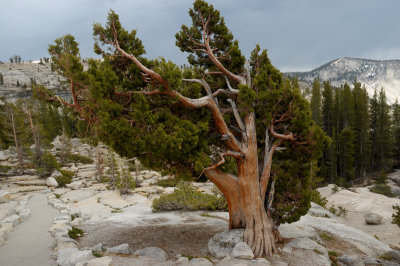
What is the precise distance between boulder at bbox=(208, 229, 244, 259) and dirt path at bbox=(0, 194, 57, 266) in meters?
4.40

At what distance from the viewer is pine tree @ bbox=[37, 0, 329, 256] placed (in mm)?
6164

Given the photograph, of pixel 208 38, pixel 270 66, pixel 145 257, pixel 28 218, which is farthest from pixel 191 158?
pixel 28 218

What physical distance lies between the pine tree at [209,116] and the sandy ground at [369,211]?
8914 mm

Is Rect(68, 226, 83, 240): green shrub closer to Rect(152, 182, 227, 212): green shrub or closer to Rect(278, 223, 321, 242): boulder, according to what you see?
Rect(152, 182, 227, 212): green shrub

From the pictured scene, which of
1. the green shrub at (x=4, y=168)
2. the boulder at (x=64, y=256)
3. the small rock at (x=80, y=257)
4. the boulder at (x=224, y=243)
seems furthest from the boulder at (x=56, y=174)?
the boulder at (x=224, y=243)

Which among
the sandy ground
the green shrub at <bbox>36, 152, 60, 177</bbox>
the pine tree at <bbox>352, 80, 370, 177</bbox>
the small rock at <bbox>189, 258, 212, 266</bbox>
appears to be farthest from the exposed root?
the pine tree at <bbox>352, 80, 370, 177</bbox>

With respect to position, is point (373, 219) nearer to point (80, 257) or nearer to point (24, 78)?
point (80, 257)

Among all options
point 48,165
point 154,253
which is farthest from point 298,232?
point 48,165

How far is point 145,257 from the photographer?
21.6ft

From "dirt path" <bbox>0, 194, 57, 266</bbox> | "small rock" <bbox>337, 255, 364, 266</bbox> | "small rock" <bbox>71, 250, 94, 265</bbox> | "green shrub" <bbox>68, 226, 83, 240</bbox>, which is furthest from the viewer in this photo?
"green shrub" <bbox>68, 226, 83, 240</bbox>

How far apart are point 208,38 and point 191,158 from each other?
4.91m

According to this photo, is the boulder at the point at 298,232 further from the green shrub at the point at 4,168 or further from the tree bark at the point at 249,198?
the green shrub at the point at 4,168

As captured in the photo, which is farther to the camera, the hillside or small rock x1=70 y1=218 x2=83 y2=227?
the hillside

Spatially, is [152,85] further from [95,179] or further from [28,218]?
[95,179]
